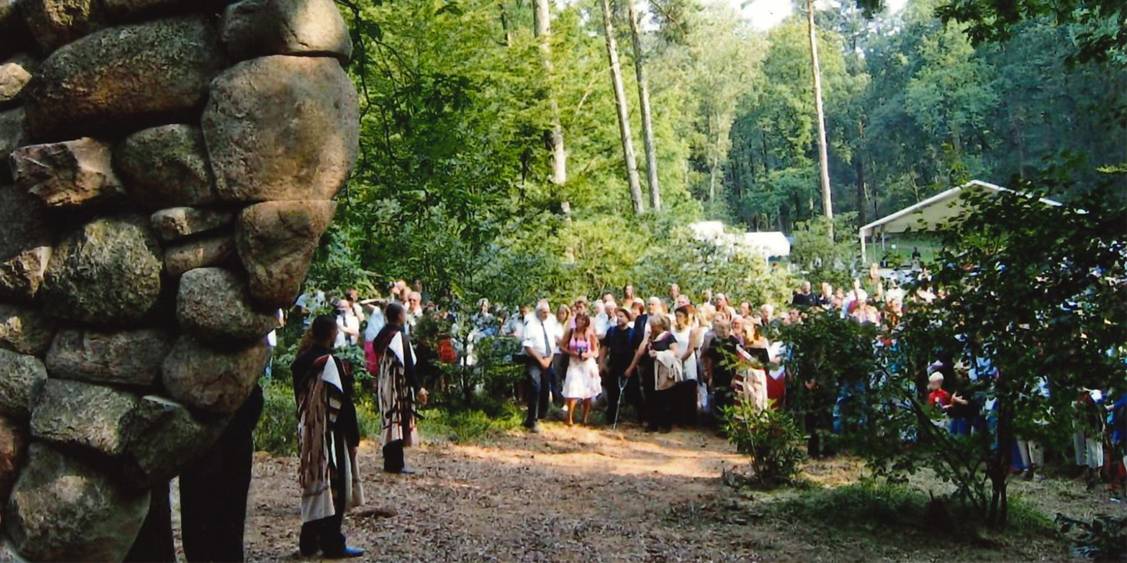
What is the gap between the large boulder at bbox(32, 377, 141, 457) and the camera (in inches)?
155

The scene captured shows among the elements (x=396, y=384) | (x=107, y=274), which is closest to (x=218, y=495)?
(x=107, y=274)

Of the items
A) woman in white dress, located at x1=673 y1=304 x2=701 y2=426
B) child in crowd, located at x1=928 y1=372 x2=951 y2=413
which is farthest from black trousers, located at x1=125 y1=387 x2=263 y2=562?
woman in white dress, located at x1=673 y1=304 x2=701 y2=426

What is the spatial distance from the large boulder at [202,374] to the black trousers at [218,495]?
49.3 inches

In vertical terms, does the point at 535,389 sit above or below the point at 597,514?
above

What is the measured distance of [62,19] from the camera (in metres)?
4.18

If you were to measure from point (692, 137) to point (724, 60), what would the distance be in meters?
7.15

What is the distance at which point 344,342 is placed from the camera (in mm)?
13008

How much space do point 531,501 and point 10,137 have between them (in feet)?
21.1

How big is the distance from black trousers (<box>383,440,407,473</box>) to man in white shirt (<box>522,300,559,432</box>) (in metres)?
3.47

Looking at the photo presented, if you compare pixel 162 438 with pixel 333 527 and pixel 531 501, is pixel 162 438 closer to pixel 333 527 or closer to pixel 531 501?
pixel 333 527

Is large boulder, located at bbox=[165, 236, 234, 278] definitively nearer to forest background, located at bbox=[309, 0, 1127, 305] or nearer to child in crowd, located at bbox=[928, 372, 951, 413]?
forest background, located at bbox=[309, 0, 1127, 305]

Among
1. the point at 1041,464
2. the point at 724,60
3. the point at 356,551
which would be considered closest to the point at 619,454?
the point at 1041,464

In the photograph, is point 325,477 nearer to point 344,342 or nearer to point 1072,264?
point 1072,264

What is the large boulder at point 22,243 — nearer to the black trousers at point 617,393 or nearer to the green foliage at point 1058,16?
the green foliage at point 1058,16
